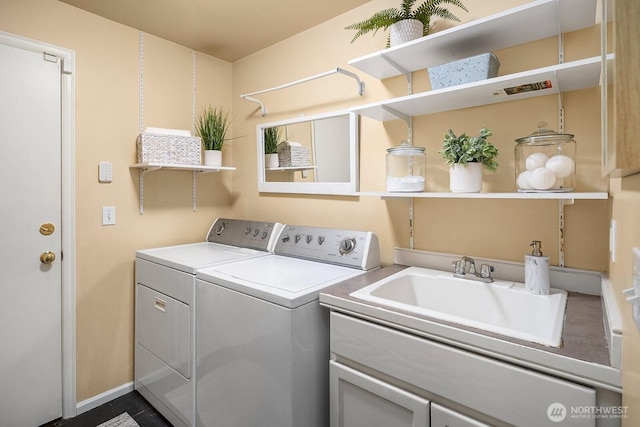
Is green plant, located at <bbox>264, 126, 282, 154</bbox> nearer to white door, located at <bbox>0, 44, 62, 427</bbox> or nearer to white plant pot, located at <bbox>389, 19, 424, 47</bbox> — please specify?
white plant pot, located at <bbox>389, 19, 424, 47</bbox>

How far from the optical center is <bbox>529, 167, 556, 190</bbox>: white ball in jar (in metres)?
1.18

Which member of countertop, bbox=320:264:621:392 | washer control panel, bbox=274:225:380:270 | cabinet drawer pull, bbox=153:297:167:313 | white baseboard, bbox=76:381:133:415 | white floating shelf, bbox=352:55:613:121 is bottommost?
white baseboard, bbox=76:381:133:415

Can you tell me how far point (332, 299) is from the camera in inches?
51.7

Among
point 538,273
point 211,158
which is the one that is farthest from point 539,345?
point 211,158

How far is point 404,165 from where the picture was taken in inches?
66.1

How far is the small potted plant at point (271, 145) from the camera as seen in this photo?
95.0 inches

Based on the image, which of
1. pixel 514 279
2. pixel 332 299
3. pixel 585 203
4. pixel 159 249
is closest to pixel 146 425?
pixel 159 249

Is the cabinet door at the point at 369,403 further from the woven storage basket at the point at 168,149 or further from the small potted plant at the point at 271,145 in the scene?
the woven storage basket at the point at 168,149

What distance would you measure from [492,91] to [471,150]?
26 centimetres

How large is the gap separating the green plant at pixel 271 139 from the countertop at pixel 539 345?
137 centimetres

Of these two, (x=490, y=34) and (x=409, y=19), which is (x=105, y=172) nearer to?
(x=409, y=19)

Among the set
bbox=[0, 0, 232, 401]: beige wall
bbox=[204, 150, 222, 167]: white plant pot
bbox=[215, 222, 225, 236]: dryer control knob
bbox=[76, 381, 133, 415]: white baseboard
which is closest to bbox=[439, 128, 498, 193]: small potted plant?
bbox=[204, 150, 222, 167]: white plant pot

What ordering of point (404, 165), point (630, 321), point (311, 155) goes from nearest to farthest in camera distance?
point (630, 321)
point (404, 165)
point (311, 155)

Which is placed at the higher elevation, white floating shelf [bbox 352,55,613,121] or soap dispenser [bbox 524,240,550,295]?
white floating shelf [bbox 352,55,613,121]
